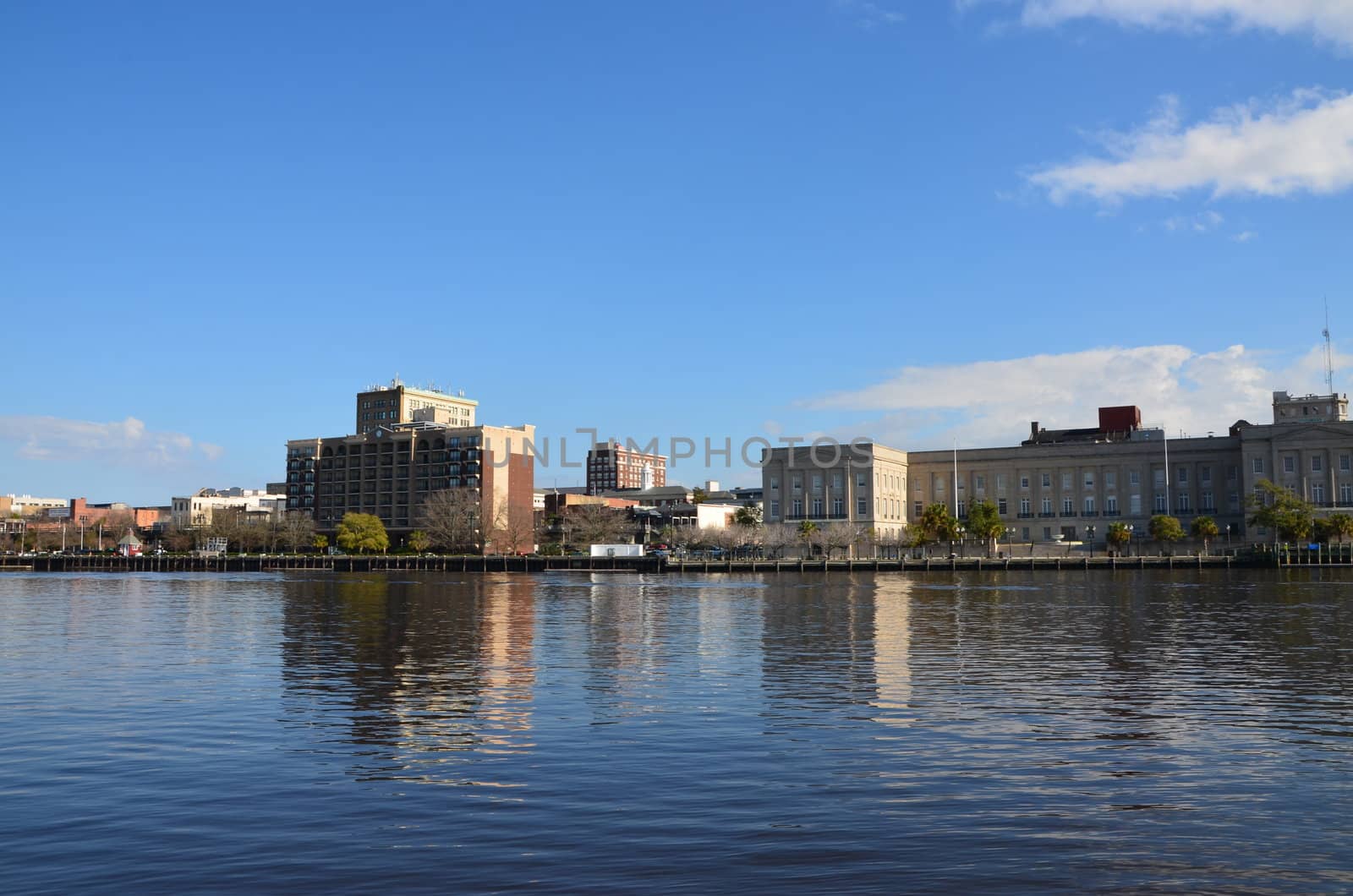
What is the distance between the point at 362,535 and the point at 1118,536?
116 metres

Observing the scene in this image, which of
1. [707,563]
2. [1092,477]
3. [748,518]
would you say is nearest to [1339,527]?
[1092,477]

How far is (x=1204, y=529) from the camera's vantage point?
146 meters

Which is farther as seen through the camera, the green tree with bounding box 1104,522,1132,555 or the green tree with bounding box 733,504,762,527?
the green tree with bounding box 733,504,762,527

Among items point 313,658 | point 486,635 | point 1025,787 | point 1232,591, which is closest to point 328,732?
point 1025,787

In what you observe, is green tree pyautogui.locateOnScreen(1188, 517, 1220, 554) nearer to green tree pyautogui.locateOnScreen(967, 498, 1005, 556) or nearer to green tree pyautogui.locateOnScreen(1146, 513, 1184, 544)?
green tree pyautogui.locateOnScreen(1146, 513, 1184, 544)

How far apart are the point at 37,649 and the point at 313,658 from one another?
37.9 ft

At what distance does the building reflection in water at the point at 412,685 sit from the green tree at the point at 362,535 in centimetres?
12904

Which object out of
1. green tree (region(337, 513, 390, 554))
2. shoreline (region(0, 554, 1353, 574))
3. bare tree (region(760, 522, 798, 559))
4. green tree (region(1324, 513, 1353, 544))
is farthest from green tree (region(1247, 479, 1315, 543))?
green tree (region(337, 513, 390, 554))

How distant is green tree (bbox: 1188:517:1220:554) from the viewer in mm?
145500

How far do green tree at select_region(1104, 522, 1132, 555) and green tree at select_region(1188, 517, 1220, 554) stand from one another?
8080 millimetres

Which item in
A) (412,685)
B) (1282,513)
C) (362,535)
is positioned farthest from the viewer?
(362,535)

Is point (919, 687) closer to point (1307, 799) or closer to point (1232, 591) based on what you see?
point (1307, 799)

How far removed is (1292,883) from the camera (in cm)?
1266

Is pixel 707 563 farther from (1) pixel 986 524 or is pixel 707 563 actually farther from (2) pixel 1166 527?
(2) pixel 1166 527
